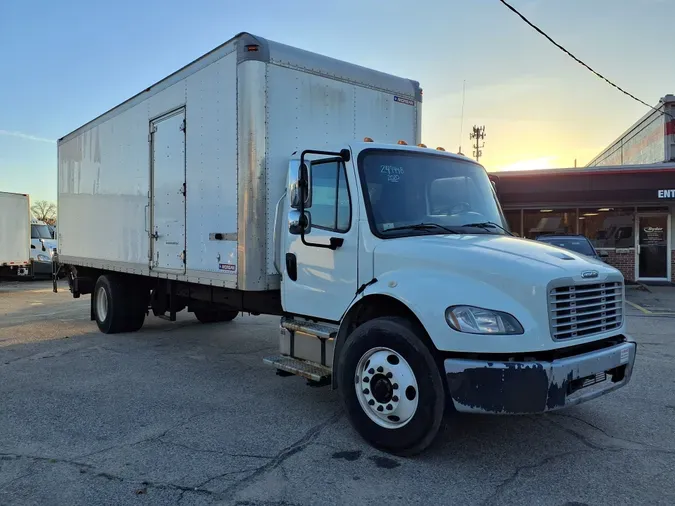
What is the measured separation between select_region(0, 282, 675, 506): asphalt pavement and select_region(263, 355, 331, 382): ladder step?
44 centimetres

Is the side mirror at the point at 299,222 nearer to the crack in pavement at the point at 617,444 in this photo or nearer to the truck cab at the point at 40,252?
the crack in pavement at the point at 617,444

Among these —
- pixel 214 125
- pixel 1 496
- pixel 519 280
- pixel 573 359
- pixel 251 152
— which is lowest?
pixel 1 496

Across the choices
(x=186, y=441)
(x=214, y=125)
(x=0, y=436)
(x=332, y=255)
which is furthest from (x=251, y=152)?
(x=0, y=436)

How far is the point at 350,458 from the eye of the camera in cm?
412

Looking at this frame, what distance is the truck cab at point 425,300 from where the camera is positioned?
3641mm

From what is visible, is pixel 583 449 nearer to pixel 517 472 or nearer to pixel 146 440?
pixel 517 472

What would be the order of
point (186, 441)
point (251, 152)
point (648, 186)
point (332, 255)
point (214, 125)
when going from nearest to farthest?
point (186, 441) < point (332, 255) < point (251, 152) < point (214, 125) < point (648, 186)

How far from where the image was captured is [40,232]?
23.5m

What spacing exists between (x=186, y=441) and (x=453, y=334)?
237 centimetres

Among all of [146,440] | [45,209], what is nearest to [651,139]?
[146,440]

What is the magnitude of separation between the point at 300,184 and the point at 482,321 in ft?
6.56

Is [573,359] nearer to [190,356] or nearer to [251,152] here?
[251,152]

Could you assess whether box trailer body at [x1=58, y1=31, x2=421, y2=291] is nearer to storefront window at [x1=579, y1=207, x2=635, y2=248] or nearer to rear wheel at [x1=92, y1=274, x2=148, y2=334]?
rear wheel at [x1=92, y1=274, x2=148, y2=334]

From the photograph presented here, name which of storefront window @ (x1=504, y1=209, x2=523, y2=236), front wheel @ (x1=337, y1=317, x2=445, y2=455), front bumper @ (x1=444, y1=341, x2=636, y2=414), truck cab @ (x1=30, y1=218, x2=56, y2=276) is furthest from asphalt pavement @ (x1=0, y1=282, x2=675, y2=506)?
truck cab @ (x1=30, y1=218, x2=56, y2=276)
